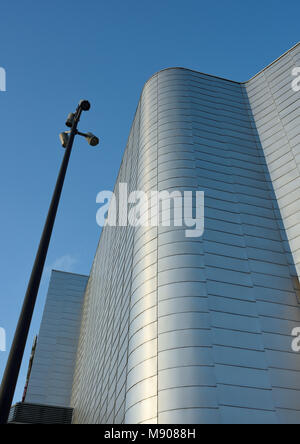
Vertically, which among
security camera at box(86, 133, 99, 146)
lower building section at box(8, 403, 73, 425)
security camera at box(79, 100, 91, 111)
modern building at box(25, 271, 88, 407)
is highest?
modern building at box(25, 271, 88, 407)

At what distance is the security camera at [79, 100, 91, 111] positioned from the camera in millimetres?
12284

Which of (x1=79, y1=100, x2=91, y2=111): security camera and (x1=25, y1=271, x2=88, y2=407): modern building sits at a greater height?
(x1=25, y1=271, x2=88, y2=407): modern building

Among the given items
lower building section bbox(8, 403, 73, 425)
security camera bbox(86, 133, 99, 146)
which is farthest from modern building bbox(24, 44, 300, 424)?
lower building section bbox(8, 403, 73, 425)

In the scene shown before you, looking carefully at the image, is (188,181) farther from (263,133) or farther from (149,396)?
(149,396)

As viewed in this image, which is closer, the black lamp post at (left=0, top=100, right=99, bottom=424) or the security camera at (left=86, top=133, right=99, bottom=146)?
the black lamp post at (left=0, top=100, right=99, bottom=424)

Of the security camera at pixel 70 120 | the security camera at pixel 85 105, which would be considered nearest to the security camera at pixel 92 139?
the security camera at pixel 70 120

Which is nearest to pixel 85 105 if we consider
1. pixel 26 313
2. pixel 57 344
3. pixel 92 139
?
pixel 92 139

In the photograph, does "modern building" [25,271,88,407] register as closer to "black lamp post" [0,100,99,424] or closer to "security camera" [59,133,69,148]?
"security camera" [59,133,69,148]

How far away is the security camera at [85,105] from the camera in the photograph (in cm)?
1228

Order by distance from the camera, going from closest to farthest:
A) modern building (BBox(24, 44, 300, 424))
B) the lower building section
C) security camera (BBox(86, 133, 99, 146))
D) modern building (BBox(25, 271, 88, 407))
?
modern building (BBox(24, 44, 300, 424)) < security camera (BBox(86, 133, 99, 146)) < the lower building section < modern building (BBox(25, 271, 88, 407))

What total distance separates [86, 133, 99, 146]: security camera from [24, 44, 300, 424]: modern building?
4811 millimetres

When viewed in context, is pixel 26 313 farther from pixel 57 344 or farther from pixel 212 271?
pixel 57 344

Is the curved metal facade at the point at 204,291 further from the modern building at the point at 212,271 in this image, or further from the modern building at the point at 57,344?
the modern building at the point at 57,344

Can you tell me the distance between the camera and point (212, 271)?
14.8m
